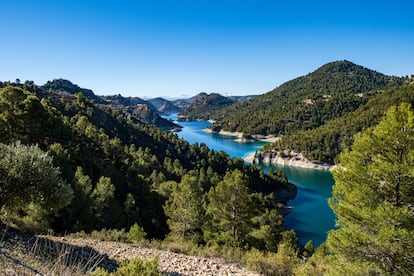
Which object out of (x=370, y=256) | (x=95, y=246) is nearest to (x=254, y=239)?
(x=95, y=246)

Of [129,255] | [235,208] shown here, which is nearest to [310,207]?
[235,208]

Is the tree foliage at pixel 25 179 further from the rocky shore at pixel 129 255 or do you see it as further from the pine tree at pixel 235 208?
the pine tree at pixel 235 208

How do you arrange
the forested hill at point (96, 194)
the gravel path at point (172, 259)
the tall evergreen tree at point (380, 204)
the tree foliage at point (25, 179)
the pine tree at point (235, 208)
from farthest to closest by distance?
1. the pine tree at point (235, 208)
2. the forested hill at point (96, 194)
3. the tree foliage at point (25, 179)
4. the gravel path at point (172, 259)
5. the tall evergreen tree at point (380, 204)

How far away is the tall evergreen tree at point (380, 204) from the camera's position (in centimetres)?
786

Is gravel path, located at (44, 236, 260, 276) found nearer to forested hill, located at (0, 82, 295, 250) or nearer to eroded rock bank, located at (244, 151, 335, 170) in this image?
forested hill, located at (0, 82, 295, 250)

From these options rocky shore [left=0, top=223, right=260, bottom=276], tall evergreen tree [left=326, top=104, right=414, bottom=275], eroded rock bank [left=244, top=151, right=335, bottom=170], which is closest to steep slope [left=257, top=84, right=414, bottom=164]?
eroded rock bank [left=244, top=151, right=335, bottom=170]

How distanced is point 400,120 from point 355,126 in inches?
4393

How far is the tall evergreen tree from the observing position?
25.8ft

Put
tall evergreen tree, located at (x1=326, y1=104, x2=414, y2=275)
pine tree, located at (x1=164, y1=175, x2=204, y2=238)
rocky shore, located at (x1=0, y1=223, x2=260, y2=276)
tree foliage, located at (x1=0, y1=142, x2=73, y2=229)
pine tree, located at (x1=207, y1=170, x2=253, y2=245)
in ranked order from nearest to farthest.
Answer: tall evergreen tree, located at (x1=326, y1=104, x2=414, y2=275) < rocky shore, located at (x1=0, y1=223, x2=260, y2=276) < tree foliage, located at (x1=0, y1=142, x2=73, y2=229) < pine tree, located at (x1=207, y1=170, x2=253, y2=245) < pine tree, located at (x1=164, y1=175, x2=204, y2=238)

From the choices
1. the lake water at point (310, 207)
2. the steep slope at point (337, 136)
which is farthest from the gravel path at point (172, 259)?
the steep slope at point (337, 136)

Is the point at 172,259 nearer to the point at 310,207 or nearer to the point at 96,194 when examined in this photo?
the point at 96,194

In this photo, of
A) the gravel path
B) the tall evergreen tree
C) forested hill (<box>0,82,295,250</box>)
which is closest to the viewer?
the tall evergreen tree

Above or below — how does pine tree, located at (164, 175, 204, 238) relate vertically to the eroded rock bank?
above

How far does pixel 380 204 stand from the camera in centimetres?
823
